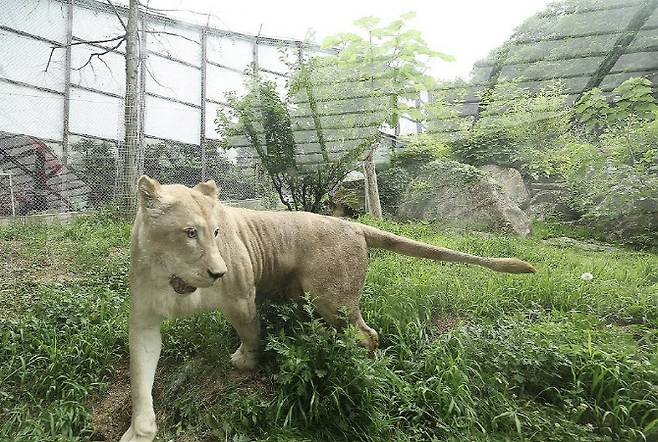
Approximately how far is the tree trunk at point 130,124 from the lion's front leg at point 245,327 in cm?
86

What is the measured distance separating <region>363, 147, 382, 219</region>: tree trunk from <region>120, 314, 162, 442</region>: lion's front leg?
1.58 meters

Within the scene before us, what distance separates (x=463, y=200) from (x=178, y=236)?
1808 mm

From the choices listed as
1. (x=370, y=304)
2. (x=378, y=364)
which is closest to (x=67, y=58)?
(x=370, y=304)

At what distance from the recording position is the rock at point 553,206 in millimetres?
2484

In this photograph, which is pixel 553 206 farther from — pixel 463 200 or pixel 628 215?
pixel 463 200

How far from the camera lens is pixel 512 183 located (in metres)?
2.61

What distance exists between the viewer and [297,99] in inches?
105

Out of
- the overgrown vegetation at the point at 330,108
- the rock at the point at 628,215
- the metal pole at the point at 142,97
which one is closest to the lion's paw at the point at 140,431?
the metal pole at the point at 142,97

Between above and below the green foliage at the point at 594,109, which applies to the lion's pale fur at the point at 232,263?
below

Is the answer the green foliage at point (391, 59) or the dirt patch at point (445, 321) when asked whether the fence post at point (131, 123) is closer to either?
the green foliage at point (391, 59)

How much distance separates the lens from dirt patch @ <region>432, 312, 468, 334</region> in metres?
2.13

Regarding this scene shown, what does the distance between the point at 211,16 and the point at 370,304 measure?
70.5 inches

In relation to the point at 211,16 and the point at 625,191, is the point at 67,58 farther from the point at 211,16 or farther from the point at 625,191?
the point at 625,191

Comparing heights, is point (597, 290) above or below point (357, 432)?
above
